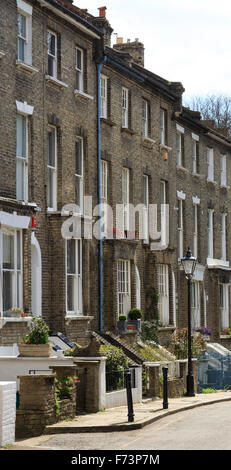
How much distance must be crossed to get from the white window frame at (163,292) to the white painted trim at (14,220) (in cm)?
1123

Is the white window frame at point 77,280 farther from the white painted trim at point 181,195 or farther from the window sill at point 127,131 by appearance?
the white painted trim at point 181,195

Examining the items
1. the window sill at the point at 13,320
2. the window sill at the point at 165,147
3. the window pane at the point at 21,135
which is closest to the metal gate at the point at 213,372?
the window sill at the point at 165,147

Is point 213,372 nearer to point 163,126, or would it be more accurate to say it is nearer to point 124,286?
point 124,286

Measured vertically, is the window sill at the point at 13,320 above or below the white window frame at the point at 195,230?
below

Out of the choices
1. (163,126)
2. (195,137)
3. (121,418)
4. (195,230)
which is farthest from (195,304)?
(121,418)

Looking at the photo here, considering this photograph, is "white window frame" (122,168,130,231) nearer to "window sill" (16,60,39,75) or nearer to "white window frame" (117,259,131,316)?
"white window frame" (117,259,131,316)

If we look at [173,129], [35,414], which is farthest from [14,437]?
[173,129]

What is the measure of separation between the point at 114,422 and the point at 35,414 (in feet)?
6.69

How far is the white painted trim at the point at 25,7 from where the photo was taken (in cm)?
2436

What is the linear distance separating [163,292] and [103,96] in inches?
316

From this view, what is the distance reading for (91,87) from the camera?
95.6 ft

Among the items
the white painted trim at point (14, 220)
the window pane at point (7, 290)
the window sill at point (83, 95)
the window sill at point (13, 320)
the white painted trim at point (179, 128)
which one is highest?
the white painted trim at point (179, 128)

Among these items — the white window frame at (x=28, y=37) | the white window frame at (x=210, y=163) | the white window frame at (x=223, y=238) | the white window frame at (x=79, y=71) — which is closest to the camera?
the white window frame at (x=28, y=37)
